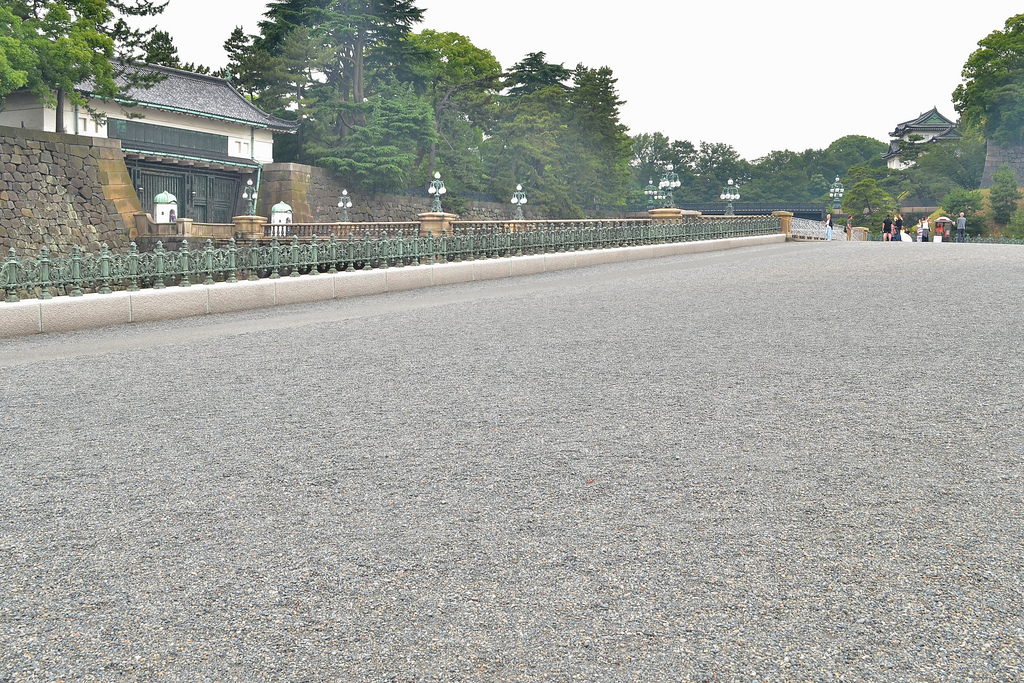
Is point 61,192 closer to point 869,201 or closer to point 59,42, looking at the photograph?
point 59,42

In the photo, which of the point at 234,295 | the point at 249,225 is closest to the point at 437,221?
the point at 234,295

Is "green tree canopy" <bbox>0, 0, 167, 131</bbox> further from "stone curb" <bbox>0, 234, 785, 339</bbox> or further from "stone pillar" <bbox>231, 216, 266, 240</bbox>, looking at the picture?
"stone curb" <bbox>0, 234, 785, 339</bbox>

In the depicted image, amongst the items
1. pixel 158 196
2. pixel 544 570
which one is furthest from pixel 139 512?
pixel 158 196

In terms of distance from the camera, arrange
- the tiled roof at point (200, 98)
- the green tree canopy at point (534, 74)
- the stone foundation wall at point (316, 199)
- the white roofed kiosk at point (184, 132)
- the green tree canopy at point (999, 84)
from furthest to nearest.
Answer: the green tree canopy at point (999, 84) < the green tree canopy at point (534, 74) < the stone foundation wall at point (316, 199) < the tiled roof at point (200, 98) < the white roofed kiosk at point (184, 132)

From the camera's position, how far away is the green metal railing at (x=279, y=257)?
40.7ft

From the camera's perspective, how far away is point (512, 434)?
19.9 ft

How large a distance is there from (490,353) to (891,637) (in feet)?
21.4

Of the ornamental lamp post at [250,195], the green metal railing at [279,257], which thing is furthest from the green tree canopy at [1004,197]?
the ornamental lamp post at [250,195]

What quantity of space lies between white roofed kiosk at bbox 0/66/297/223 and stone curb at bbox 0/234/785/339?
1004 inches

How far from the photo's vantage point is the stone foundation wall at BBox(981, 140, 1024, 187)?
258ft

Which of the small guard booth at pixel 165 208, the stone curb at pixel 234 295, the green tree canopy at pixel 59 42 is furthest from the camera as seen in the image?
the small guard booth at pixel 165 208

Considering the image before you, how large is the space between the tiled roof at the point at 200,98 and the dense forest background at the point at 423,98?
1.76 meters

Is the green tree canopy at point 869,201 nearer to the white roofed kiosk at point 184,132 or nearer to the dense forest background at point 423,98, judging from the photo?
the dense forest background at point 423,98

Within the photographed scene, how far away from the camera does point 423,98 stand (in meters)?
55.6
